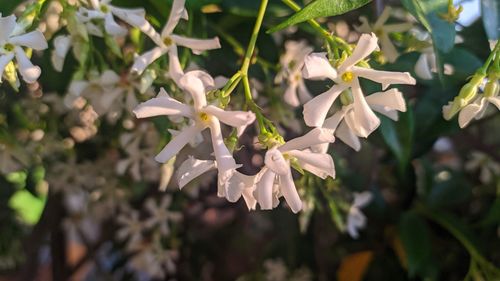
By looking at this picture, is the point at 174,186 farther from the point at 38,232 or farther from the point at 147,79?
the point at 147,79

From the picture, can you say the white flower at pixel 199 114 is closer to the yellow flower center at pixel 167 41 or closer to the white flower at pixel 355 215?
the yellow flower center at pixel 167 41

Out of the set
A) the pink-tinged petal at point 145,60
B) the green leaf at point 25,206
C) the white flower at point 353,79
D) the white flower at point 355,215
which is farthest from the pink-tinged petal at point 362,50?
the green leaf at point 25,206

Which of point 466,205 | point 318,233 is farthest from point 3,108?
point 466,205

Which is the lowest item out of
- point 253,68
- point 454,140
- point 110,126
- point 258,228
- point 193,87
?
point 258,228

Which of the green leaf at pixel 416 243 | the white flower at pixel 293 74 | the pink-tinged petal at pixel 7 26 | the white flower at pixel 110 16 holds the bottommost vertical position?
the green leaf at pixel 416 243

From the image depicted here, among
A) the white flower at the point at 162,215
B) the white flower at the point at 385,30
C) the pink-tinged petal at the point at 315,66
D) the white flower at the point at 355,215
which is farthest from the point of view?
the white flower at the point at 162,215

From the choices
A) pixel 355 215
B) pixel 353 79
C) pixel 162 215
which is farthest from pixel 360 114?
pixel 162 215

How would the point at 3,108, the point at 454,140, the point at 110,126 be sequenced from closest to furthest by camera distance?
the point at 3,108
the point at 110,126
the point at 454,140
